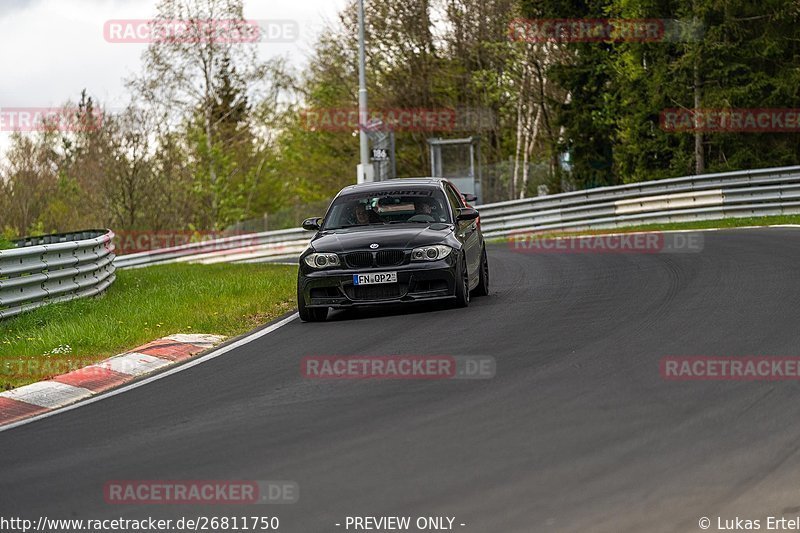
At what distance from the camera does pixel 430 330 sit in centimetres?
1202

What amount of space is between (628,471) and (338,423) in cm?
220

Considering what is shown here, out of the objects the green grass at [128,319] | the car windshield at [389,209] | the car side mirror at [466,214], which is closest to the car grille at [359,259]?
the car windshield at [389,209]

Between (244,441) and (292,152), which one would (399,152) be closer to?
(292,152)

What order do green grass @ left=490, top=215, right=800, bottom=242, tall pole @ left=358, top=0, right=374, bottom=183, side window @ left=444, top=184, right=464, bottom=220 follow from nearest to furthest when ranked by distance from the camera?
side window @ left=444, top=184, right=464, bottom=220, green grass @ left=490, top=215, right=800, bottom=242, tall pole @ left=358, top=0, right=374, bottom=183

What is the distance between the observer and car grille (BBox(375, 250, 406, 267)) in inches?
535

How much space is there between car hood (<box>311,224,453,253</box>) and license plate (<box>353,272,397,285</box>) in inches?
13.1

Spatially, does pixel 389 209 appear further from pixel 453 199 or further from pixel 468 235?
pixel 453 199

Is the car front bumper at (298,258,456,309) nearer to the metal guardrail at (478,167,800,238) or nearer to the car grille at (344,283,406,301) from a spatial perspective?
the car grille at (344,283,406,301)

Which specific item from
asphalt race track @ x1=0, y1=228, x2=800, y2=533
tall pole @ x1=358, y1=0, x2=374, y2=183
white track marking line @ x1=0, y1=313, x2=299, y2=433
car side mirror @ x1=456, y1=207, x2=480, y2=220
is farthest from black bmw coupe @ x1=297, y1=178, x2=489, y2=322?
tall pole @ x1=358, y1=0, x2=374, y2=183

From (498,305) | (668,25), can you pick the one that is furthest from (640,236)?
(498,305)

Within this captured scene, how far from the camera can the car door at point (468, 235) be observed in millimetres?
14512

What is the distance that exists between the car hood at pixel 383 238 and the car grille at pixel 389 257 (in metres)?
0.06

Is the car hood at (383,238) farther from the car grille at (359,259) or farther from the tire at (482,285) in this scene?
the tire at (482,285)

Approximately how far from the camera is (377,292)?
A: 13.5 metres
